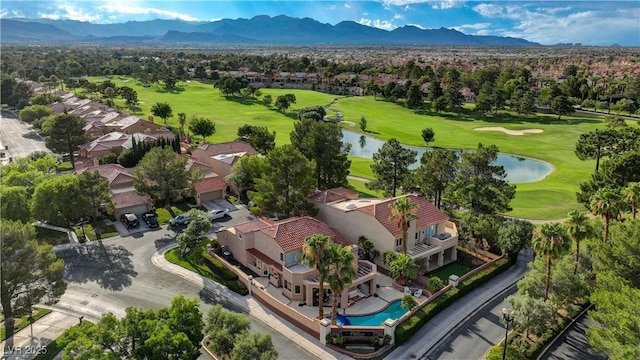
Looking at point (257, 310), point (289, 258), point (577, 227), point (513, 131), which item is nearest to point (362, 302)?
point (289, 258)

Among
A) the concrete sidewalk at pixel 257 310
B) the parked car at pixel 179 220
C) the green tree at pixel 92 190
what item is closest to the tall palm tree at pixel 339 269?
the concrete sidewalk at pixel 257 310

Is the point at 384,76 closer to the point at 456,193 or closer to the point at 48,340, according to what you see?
the point at 456,193

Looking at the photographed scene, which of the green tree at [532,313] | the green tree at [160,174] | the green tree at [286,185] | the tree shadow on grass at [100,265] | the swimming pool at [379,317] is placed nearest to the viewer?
the green tree at [532,313]

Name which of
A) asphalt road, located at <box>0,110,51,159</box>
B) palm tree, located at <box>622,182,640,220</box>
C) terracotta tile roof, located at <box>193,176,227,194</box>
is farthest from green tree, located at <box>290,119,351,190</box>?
asphalt road, located at <box>0,110,51,159</box>

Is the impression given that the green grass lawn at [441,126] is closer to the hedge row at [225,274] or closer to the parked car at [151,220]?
the parked car at [151,220]

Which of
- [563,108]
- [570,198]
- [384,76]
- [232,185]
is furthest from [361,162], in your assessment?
[384,76]

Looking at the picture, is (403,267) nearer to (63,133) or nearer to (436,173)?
(436,173)

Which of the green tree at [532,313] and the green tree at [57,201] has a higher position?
the green tree at [57,201]
